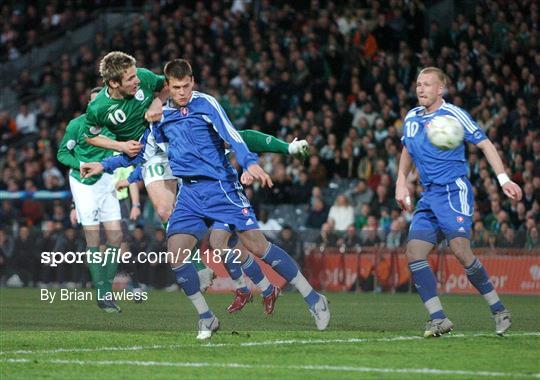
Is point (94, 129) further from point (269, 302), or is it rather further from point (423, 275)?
point (423, 275)

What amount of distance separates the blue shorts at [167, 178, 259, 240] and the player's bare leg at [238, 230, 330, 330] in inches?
5.2

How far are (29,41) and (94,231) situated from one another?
731 inches

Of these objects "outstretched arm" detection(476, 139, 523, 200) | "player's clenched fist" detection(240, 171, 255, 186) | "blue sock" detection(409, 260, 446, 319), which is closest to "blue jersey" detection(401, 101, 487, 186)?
"outstretched arm" detection(476, 139, 523, 200)

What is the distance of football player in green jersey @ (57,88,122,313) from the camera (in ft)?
46.9

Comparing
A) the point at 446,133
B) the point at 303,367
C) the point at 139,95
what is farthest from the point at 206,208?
the point at 303,367

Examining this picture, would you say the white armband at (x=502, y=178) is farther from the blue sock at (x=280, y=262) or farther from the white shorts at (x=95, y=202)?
the white shorts at (x=95, y=202)

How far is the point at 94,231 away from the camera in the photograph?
14.9 metres

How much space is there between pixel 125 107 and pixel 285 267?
277 cm

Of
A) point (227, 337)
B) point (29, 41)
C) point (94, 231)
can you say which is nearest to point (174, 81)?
point (227, 337)

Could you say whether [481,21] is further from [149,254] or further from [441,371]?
[441,371]

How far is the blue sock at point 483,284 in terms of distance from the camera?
10367 millimetres

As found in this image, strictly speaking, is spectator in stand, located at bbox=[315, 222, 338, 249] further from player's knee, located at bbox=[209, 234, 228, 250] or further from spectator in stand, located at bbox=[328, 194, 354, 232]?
player's knee, located at bbox=[209, 234, 228, 250]
